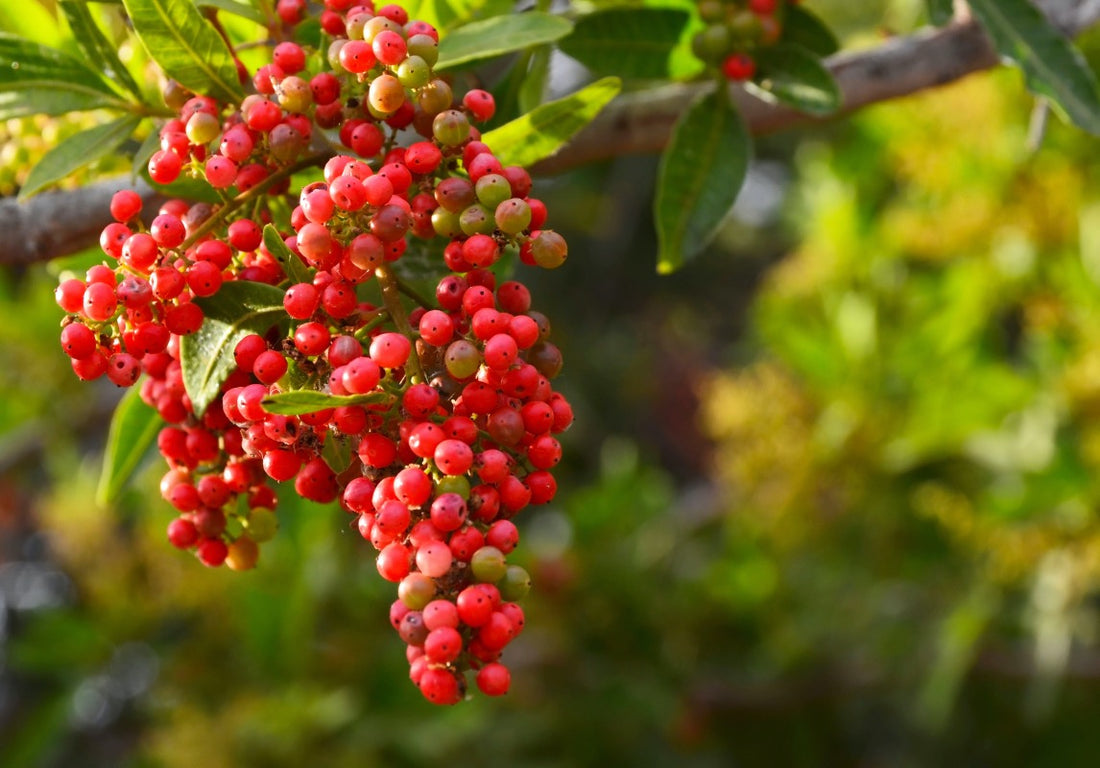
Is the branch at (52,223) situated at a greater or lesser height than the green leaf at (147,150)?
lesser

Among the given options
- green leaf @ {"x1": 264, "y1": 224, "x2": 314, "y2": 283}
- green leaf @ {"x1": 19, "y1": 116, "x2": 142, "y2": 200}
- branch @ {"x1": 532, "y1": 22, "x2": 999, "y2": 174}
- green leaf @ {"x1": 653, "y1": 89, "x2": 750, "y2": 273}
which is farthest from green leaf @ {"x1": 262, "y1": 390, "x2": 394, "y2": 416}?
branch @ {"x1": 532, "y1": 22, "x2": 999, "y2": 174}

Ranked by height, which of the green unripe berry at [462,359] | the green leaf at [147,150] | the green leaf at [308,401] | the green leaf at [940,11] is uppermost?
the green leaf at [147,150]

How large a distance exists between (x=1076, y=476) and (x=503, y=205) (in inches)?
86.4

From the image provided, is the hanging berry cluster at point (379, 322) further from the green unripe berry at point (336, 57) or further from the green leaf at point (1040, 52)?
the green leaf at point (1040, 52)

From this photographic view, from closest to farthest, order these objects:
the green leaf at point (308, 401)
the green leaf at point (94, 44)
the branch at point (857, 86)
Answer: the green leaf at point (308, 401), the green leaf at point (94, 44), the branch at point (857, 86)

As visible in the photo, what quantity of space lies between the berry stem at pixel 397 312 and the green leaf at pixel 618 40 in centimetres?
63

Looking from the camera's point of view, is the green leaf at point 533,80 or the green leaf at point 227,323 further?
the green leaf at point 533,80

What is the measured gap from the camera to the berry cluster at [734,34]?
1611 mm

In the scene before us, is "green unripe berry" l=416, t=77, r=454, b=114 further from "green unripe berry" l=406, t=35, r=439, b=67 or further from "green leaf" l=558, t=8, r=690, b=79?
"green leaf" l=558, t=8, r=690, b=79

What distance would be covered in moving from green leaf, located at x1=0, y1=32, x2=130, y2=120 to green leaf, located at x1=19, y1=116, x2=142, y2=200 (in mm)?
57

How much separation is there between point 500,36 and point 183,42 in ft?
1.08

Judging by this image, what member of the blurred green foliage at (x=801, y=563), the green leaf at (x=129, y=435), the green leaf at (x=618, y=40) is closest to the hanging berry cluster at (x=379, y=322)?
the green leaf at (x=129, y=435)

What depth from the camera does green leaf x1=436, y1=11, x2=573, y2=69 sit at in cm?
124

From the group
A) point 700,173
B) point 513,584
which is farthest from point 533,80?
point 513,584
